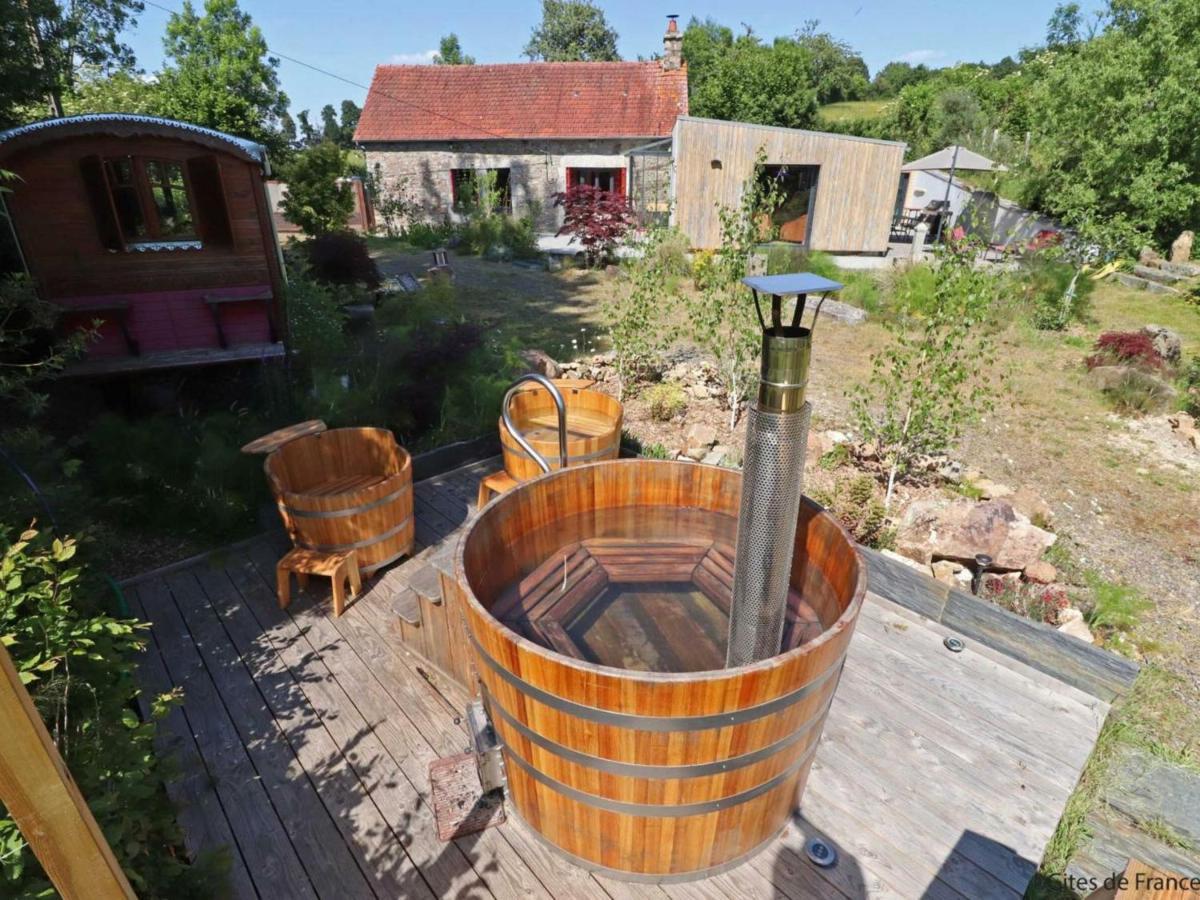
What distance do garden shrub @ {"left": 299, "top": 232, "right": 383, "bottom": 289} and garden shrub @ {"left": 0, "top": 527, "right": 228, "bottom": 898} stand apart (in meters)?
8.19

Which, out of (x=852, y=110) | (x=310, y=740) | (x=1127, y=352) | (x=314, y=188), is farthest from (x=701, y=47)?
(x=310, y=740)

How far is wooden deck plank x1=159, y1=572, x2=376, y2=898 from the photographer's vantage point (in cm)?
254

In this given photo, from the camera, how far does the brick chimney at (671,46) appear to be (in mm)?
19031

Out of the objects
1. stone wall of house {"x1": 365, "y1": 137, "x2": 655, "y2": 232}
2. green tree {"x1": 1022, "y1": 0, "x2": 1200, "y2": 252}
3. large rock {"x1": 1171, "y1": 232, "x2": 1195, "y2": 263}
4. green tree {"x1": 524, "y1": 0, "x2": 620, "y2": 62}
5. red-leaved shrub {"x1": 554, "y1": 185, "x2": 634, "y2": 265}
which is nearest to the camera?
green tree {"x1": 1022, "y1": 0, "x2": 1200, "y2": 252}

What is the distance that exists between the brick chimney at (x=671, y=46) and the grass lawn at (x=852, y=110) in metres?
21.7

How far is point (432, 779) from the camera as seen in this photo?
2.79 metres

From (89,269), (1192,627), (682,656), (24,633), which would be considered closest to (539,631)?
(682,656)

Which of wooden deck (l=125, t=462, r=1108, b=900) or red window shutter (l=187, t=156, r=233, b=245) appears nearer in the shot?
wooden deck (l=125, t=462, r=1108, b=900)

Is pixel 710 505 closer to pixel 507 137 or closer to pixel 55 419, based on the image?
pixel 55 419

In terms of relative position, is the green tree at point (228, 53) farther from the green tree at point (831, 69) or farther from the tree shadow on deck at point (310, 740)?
the green tree at point (831, 69)

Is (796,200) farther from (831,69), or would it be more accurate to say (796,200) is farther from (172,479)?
(831,69)

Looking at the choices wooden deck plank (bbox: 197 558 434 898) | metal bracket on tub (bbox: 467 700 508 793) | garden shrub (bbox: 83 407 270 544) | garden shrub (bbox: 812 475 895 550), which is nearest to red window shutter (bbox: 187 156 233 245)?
garden shrub (bbox: 83 407 270 544)

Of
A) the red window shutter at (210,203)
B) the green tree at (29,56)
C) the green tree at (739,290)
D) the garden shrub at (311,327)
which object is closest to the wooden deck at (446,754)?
the green tree at (739,290)

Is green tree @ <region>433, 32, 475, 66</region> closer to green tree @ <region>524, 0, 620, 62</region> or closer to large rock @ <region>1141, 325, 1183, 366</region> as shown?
green tree @ <region>524, 0, 620, 62</region>
